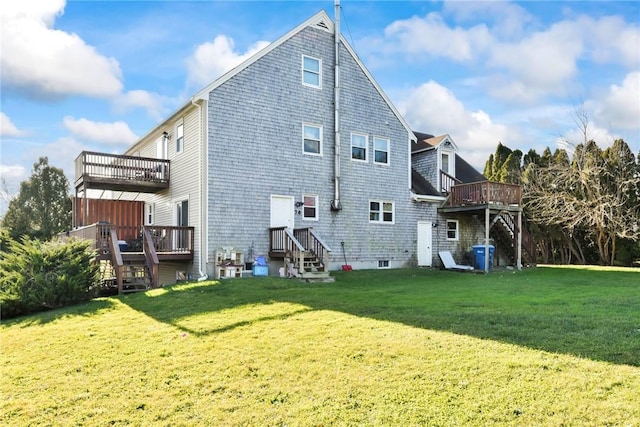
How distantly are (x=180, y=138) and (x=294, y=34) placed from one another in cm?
583

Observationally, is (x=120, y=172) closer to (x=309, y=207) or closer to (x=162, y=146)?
(x=162, y=146)

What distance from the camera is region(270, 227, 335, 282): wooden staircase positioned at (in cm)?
1429

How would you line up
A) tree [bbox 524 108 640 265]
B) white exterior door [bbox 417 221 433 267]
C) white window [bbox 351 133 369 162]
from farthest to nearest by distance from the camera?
tree [bbox 524 108 640 265] → white exterior door [bbox 417 221 433 267] → white window [bbox 351 133 369 162]

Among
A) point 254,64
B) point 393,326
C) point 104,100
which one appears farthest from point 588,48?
point 104,100

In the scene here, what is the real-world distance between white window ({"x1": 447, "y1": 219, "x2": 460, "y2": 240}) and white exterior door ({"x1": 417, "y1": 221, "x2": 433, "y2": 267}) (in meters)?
1.25

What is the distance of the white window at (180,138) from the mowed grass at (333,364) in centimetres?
844

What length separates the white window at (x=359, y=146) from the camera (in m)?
18.3

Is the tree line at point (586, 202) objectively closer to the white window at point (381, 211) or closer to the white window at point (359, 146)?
the white window at point (381, 211)

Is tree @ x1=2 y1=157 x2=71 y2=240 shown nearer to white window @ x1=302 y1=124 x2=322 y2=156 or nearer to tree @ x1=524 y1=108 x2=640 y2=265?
white window @ x1=302 y1=124 x2=322 y2=156

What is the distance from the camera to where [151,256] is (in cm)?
1365

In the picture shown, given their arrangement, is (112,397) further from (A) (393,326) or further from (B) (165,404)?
(A) (393,326)

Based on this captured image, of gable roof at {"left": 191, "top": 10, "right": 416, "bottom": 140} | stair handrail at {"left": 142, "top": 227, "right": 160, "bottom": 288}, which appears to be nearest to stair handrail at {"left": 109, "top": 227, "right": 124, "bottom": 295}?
stair handrail at {"left": 142, "top": 227, "right": 160, "bottom": 288}

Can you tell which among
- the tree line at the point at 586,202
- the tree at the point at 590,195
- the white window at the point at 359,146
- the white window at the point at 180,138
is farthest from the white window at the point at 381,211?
the tree at the point at 590,195

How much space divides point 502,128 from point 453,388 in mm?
32132
